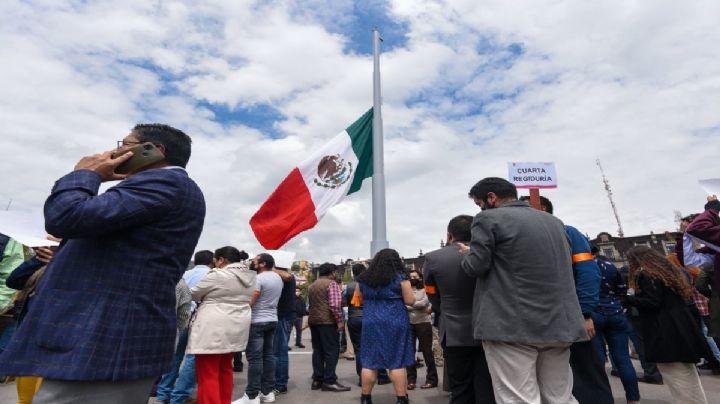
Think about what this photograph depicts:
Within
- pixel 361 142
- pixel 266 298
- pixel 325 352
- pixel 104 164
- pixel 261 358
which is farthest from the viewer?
pixel 361 142

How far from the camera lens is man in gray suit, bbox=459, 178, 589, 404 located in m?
2.69

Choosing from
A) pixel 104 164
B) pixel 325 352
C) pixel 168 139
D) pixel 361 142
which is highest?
pixel 361 142

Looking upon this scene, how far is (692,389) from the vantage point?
3.84 m

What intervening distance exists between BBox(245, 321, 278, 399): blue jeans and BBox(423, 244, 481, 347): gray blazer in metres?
2.39

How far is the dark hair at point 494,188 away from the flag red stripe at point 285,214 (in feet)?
11.0

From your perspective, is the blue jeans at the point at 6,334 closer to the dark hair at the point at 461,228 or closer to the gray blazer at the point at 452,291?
the gray blazer at the point at 452,291

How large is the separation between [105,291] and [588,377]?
143 inches

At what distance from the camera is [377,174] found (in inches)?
243

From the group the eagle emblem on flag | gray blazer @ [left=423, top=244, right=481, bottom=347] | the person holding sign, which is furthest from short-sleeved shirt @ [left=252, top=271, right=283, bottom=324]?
the person holding sign

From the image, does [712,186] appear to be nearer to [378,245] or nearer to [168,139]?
[378,245]

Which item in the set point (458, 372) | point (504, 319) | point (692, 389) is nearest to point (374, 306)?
point (458, 372)

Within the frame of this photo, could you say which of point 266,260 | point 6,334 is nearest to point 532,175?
point 266,260

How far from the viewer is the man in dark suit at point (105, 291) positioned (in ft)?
4.69

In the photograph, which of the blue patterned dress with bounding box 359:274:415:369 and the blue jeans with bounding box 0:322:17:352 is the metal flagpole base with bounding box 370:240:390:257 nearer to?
the blue patterned dress with bounding box 359:274:415:369
